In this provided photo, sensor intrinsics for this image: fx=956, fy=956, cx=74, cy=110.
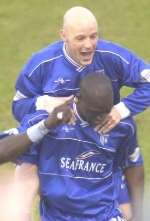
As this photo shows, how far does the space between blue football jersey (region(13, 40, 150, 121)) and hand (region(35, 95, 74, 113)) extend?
0.27ft

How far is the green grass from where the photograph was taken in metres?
10.1

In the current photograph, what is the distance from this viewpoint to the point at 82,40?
19.5 feet

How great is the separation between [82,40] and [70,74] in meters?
0.25

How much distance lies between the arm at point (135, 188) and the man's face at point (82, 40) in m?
0.83

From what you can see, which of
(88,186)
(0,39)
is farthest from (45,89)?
(0,39)

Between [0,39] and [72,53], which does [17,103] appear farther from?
[0,39]

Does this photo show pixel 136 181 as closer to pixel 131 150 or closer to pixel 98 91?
pixel 131 150

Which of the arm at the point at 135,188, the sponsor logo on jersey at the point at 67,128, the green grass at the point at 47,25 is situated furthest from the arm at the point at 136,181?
the green grass at the point at 47,25

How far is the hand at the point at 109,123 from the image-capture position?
5.78 metres

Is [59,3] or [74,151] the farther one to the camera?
[59,3]

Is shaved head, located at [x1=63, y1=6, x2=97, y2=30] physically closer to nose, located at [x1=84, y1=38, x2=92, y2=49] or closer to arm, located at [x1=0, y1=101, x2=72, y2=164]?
nose, located at [x1=84, y1=38, x2=92, y2=49]

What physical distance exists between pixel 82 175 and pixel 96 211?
253 mm

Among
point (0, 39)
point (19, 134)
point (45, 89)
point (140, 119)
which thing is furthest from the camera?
point (0, 39)

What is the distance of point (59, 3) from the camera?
1089 cm
